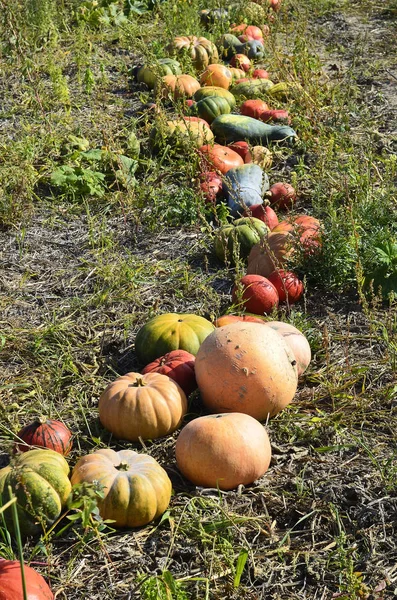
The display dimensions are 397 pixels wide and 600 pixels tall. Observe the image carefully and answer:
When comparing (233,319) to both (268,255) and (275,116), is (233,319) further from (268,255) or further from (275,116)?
(275,116)

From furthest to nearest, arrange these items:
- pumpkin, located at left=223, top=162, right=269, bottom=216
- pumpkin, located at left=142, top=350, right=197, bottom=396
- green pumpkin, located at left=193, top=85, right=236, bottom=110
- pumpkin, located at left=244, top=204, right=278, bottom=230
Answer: green pumpkin, located at left=193, top=85, right=236, bottom=110 → pumpkin, located at left=223, top=162, right=269, bottom=216 → pumpkin, located at left=244, top=204, right=278, bottom=230 → pumpkin, located at left=142, top=350, right=197, bottom=396

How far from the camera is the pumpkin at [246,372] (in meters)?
3.85

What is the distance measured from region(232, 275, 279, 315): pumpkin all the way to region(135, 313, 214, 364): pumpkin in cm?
37

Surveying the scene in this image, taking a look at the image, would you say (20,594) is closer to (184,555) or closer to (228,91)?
(184,555)

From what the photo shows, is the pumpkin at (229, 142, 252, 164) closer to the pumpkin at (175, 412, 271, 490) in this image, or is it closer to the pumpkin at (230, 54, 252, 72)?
the pumpkin at (230, 54, 252, 72)

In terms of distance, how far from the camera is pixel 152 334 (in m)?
4.36

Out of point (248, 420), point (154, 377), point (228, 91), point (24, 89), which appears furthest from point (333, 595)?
point (24, 89)

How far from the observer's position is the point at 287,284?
486cm

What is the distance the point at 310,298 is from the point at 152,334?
1179 mm

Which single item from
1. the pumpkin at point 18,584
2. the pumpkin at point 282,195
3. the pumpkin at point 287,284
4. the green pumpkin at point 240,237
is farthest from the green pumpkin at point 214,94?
the pumpkin at point 18,584

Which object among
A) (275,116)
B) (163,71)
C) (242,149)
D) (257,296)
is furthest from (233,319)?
(163,71)

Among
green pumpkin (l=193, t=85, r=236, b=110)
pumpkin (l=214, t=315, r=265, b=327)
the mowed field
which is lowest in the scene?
the mowed field

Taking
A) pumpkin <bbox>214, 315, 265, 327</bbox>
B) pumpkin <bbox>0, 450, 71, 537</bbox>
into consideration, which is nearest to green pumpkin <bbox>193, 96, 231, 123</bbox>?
pumpkin <bbox>214, 315, 265, 327</bbox>

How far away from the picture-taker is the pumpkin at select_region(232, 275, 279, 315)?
15.5 ft
